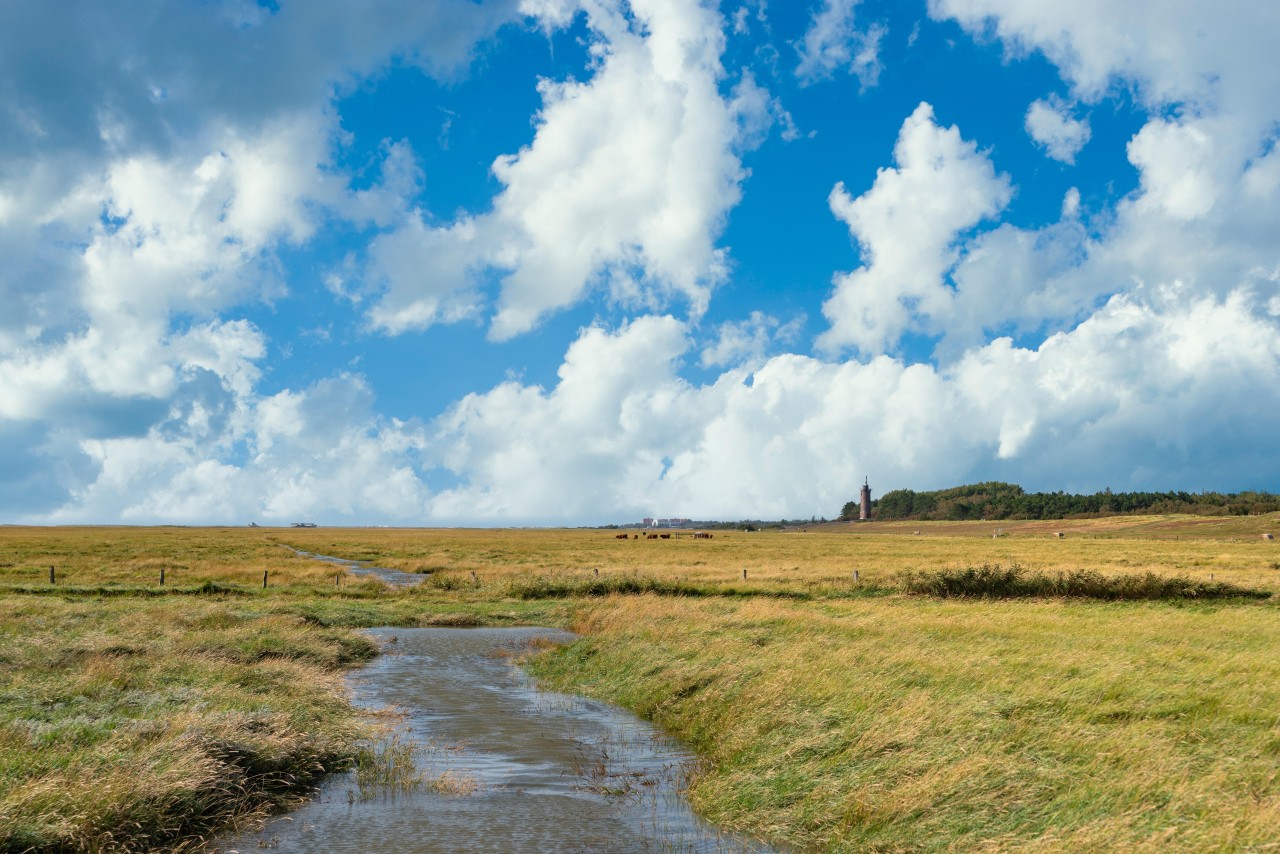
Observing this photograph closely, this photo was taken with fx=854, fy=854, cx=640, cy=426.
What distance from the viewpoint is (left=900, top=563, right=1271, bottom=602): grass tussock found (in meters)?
40.8

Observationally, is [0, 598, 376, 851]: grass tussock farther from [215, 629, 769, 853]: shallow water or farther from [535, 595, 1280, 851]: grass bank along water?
[535, 595, 1280, 851]: grass bank along water

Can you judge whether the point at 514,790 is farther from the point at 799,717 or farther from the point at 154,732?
the point at 154,732

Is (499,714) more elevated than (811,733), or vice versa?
(811,733)

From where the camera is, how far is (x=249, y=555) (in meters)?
79.8

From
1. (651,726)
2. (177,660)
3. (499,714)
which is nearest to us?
(651,726)

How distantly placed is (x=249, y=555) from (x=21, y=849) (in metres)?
77.0

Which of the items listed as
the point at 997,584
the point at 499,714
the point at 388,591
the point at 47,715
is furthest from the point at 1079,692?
the point at 388,591

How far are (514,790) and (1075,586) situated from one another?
119ft

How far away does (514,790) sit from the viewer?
13375 mm

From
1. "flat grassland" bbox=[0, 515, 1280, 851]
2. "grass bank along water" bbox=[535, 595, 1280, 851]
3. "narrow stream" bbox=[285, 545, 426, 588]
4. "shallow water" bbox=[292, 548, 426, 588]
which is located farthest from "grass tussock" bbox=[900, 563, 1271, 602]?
"shallow water" bbox=[292, 548, 426, 588]

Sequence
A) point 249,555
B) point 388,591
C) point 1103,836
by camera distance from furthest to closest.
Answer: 1. point 249,555
2. point 388,591
3. point 1103,836

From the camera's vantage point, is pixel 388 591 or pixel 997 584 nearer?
pixel 997 584

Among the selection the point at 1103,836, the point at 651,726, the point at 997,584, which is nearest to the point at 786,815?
the point at 1103,836

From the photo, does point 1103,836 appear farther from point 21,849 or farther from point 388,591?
point 388,591
